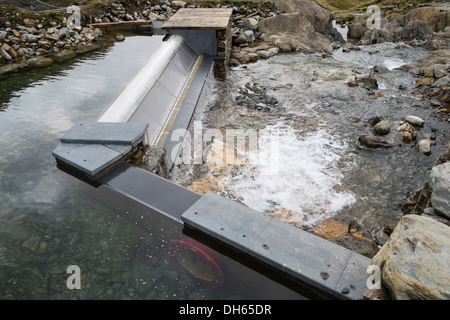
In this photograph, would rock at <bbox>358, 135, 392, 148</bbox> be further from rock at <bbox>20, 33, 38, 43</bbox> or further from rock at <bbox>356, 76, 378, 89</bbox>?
rock at <bbox>20, 33, 38, 43</bbox>

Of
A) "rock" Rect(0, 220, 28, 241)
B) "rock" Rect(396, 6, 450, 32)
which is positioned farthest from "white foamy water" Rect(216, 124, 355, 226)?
"rock" Rect(396, 6, 450, 32)

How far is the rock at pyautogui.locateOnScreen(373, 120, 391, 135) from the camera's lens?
7.12 metres

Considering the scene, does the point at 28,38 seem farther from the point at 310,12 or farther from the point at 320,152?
the point at 310,12

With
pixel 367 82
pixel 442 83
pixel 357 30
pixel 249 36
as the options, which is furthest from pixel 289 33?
pixel 357 30

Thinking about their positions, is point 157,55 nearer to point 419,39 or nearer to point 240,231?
point 240,231

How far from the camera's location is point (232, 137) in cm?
680

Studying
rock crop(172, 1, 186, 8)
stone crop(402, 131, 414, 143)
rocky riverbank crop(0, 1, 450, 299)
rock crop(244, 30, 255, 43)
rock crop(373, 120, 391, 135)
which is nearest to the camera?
rocky riverbank crop(0, 1, 450, 299)

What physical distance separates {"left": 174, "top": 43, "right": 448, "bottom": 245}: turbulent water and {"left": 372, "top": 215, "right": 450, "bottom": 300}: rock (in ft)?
7.23

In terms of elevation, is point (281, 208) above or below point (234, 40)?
below

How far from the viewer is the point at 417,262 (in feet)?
6.93

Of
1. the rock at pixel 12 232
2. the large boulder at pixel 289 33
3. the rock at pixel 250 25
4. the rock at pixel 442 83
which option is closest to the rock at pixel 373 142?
the rock at pixel 442 83

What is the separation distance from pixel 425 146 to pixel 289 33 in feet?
31.6
